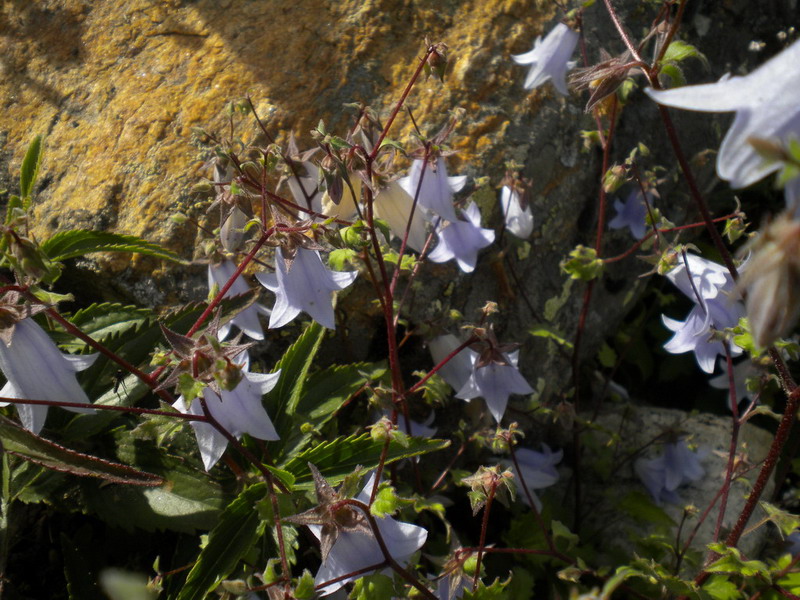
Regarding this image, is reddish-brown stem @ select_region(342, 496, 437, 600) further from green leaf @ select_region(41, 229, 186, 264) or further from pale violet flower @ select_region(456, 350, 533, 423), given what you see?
green leaf @ select_region(41, 229, 186, 264)

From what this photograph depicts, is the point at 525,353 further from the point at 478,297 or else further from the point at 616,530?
the point at 616,530

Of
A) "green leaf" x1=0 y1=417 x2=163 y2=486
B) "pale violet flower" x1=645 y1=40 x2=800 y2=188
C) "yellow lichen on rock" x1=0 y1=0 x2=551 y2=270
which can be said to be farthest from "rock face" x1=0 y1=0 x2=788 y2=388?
"pale violet flower" x1=645 y1=40 x2=800 y2=188

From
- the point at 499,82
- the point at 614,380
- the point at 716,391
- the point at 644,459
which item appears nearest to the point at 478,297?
the point at 499,82

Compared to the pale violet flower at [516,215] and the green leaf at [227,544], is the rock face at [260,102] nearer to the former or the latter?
the pale violet flower at [516,215]

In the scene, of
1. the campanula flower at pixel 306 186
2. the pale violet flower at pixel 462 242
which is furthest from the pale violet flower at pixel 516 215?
the campanula flower at pixel 306 186

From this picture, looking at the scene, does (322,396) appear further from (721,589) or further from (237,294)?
(721,589)

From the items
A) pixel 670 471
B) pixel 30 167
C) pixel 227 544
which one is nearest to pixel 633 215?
pixel 670 471

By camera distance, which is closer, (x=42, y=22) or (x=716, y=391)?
(x=42, y=22)

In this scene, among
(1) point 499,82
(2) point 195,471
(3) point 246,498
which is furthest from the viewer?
(1) point 499,82
